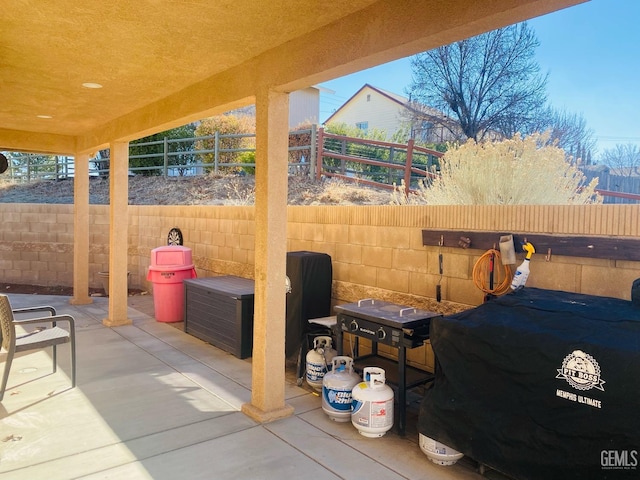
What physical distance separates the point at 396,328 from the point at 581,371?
4.29ft

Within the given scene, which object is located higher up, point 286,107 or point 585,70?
point 585,70

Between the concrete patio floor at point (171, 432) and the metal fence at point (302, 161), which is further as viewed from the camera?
the metal fence at point (302, 161)

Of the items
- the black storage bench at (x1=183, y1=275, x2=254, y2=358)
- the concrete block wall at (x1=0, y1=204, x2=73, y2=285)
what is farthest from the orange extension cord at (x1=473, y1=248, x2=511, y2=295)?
the concrete block wall at (x1=0, y1=204, x2=73, y2=285)

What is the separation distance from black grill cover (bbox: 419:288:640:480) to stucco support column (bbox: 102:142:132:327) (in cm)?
504

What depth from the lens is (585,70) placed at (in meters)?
22.2

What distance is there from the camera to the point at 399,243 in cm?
458

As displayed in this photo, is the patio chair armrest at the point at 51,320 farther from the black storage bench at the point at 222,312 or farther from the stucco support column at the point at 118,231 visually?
the stucco support column at the point at 118,231

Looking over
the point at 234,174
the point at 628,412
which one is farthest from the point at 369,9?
the point at 234,174

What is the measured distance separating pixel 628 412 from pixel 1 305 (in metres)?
4.43

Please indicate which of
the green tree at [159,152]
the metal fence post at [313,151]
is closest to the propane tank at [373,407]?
the metal fence post at [313,151]

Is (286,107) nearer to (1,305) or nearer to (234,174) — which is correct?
(1,305)

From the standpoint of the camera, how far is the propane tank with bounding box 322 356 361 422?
3.73 m

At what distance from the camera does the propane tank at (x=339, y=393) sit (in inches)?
147

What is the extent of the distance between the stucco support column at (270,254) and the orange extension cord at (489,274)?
59.8 inches
